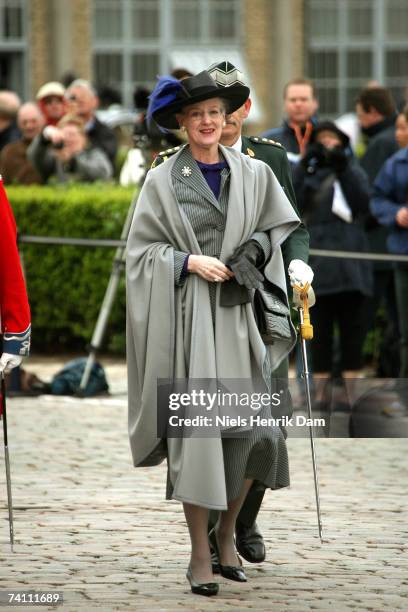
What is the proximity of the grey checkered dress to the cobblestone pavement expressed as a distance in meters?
0.41

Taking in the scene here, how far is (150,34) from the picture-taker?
30312 millimetres

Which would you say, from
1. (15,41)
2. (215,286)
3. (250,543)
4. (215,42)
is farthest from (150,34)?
(215,286)

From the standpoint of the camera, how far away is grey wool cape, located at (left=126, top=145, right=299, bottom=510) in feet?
19.1

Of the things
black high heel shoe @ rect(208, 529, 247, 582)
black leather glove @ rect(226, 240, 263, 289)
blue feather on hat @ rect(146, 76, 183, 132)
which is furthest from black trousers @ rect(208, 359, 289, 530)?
blue feather on hat @ rect(146, 76, 183, 132)

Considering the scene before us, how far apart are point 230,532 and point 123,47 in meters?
25.2

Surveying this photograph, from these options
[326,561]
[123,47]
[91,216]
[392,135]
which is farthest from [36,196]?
[123,47]

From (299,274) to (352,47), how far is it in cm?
2493

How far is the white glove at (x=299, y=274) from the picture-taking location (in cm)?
625

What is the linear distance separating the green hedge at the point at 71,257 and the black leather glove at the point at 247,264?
22.1ft

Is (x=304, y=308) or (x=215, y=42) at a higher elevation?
(x=304, y=308)

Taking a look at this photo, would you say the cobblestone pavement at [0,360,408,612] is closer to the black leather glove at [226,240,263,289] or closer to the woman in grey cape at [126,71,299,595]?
the woman in grey cape at [126,71,299,595]

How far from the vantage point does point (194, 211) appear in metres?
6.02

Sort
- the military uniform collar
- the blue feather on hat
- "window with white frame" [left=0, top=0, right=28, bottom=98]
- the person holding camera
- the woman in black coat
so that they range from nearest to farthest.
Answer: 1. the blue feather on hat
2. the military uniform collar
3. the woman in black coat
4. the person holding camera
5. "window with white frame" [left=0, top=0, right=28, bottom=98]

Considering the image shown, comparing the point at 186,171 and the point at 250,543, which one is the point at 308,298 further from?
the point at 250,543
